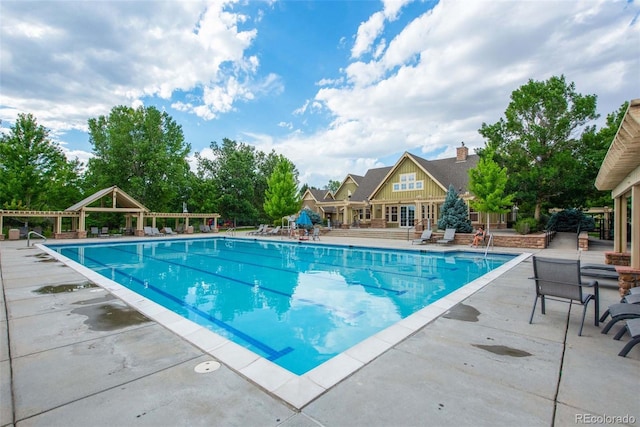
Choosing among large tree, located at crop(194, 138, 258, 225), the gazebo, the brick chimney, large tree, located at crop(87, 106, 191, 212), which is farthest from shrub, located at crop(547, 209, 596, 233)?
large tree, located at crop(87, 106, 191, 212)

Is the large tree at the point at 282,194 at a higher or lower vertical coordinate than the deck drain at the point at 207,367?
higher

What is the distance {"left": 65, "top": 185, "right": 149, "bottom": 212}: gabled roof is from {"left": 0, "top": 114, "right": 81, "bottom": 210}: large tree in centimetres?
683

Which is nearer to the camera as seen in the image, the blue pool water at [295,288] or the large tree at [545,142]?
the blue pool water at [295,288]

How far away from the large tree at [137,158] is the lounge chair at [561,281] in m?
32.7

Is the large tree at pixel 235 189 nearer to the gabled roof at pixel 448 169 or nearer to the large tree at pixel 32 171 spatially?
the large tree at pixel 32 171

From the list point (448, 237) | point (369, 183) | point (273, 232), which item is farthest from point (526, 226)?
point (273, 232)

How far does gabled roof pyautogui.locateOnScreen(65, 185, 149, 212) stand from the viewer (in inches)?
878

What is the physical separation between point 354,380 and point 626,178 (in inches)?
334

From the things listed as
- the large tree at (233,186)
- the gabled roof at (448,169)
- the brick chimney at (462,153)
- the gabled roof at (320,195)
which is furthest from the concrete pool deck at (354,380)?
the gabled roof at (320,195)

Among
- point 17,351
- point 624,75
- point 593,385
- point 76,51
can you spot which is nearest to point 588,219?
point 624,75

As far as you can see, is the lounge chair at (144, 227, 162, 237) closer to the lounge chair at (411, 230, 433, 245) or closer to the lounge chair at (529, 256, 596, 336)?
the lounge chair at (411, 230, 433, 245)

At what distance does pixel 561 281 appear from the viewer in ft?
14.8

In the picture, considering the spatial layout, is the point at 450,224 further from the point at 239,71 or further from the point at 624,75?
the point at 239,71

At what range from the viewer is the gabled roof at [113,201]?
22.3 meters
